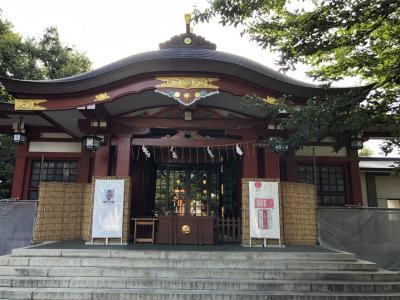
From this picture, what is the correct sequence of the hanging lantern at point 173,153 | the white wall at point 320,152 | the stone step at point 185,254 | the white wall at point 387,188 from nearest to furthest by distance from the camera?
1. the stone step at point 185,254
2. the hanging lantern at point 173,153
3. the white wall at point 320,152
4. the white wall at point 387,188

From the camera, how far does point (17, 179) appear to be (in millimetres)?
11945

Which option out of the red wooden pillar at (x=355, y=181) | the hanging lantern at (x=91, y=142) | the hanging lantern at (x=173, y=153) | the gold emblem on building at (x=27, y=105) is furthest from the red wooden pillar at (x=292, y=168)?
the gold emblem on building at (x=27, y=105)

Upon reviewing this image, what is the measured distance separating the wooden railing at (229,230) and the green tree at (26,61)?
11192 mm

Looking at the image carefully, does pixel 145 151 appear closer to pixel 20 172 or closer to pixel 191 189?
pixel 191 189

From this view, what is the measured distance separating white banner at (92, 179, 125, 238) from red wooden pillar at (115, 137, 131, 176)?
0.36m

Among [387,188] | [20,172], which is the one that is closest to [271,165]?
[387,188]

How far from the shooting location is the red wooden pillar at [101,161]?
399 inches

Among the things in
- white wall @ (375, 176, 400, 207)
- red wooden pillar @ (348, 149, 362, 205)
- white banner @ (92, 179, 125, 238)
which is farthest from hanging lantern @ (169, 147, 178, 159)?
white wall @ (375, 176, 400, 207)

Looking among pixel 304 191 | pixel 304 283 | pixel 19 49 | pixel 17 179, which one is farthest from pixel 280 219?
pixel 19 49

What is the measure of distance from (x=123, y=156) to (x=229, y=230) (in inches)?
148

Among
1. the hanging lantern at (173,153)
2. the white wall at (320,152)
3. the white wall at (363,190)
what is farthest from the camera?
the white wall at (363,190)

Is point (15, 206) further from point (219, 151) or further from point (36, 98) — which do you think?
point (219, 151)

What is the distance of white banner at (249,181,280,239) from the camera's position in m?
9.37

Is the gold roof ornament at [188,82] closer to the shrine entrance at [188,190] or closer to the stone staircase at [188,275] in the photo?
the shrine entrance at [188,190]
